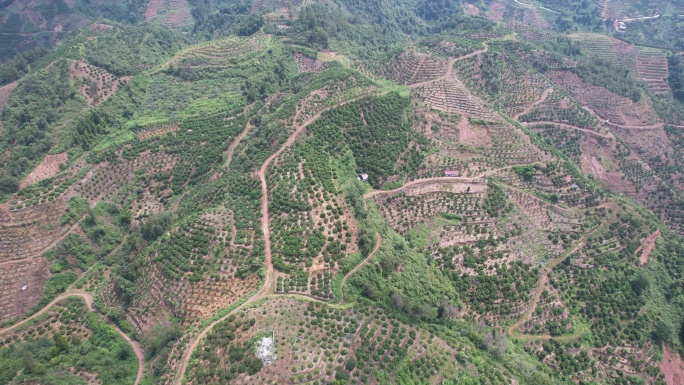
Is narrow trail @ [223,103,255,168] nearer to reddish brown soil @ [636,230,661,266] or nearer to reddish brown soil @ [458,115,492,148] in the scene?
reddish brown soil @ [458,115,492,148]

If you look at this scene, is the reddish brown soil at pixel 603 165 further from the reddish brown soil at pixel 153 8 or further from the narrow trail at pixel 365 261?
the reddish brown soil at pixel 153 8

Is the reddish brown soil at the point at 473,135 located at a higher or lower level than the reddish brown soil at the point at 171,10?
lower

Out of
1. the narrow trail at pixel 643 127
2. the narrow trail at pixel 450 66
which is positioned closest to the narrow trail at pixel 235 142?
the narrow trail at pixel 450 66

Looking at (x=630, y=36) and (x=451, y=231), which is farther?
(x=630, y=36)

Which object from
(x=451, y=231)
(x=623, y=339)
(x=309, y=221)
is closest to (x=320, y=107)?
(x=309, y=221)

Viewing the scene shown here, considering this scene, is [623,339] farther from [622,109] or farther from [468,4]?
[468,4]

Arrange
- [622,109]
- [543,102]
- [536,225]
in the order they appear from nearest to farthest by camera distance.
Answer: [536,225] < [543,102] < [622,109]
